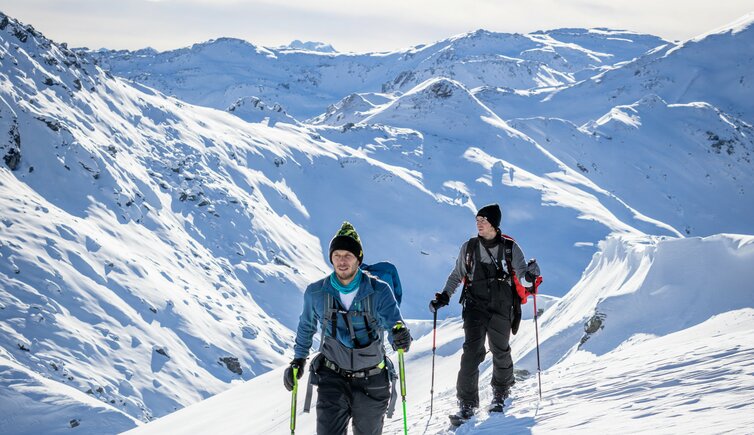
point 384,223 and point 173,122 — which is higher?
point 173,122

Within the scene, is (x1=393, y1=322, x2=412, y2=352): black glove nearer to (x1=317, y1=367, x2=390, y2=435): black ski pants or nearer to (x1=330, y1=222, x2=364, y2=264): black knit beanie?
(x1=317, y1=367, x2=390, y2=435): black ski pants

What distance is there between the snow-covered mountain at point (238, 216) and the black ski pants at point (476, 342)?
5.01 meters

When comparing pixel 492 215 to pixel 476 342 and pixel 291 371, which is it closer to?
pixel 476 342

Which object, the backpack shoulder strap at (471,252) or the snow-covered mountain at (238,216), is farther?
the snow-covered mountain at (238,216)

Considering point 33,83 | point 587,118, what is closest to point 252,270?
point 33,83

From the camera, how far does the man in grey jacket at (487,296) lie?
8188 mm

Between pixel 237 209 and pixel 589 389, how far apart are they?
2206 inches

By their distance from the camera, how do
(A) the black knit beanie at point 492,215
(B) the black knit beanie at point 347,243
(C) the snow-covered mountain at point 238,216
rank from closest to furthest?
1. (B) the black knit beanie at point 347,243
2. (A) the black knit beanie at point 492,215
3. (C) the snow-covered mountain at point 238,216

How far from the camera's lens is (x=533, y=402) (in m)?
8.55

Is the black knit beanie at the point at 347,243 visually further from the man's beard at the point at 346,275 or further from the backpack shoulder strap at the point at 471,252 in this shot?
the backpack shoulder strap at the point at 471,252

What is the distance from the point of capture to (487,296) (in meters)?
8.20

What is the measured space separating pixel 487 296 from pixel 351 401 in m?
2.93

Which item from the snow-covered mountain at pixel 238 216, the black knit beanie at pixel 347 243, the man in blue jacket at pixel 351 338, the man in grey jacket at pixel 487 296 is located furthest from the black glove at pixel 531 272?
the snow-covered mountain at pixel 238 216

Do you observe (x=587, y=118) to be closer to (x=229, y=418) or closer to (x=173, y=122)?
(x=173, y=122)
